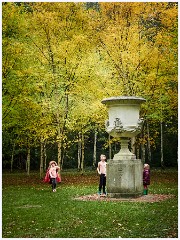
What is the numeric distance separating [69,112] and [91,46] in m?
4.53

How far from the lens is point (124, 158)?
14.8 metres

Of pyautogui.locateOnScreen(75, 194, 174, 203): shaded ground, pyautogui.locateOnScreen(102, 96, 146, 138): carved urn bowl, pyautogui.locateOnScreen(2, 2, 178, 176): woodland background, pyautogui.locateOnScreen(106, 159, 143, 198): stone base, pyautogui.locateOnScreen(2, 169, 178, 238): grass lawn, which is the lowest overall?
pyautogui.locateOnScreen(75, 194, 174, 203): shaded ground

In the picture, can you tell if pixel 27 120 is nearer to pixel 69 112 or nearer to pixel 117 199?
pixel 69 112

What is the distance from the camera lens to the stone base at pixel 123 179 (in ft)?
47.4

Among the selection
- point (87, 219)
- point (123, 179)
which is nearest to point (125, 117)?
point (123, 179)

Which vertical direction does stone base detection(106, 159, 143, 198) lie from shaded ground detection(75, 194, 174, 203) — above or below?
above

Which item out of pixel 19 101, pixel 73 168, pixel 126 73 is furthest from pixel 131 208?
pixel 73 168

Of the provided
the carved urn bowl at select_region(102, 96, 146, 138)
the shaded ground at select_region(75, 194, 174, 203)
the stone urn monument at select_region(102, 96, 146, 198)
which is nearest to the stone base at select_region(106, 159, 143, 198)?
the stone urn monument at select_region(102, 96, 146, 198)

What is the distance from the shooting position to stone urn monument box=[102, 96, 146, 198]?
1447 centimetres

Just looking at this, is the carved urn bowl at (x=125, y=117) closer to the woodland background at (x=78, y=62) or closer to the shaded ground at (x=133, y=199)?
the shaded ground at (x=133, y=199)

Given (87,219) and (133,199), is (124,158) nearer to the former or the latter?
(133,199)

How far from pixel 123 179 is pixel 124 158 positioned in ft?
2.63

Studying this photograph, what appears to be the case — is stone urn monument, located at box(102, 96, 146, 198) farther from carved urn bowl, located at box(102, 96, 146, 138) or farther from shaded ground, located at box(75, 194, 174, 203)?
shaded ground, located at box(75, 194, 174, 203)

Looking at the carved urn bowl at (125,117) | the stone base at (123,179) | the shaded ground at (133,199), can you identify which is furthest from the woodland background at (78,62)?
the stone base at (123,179)
